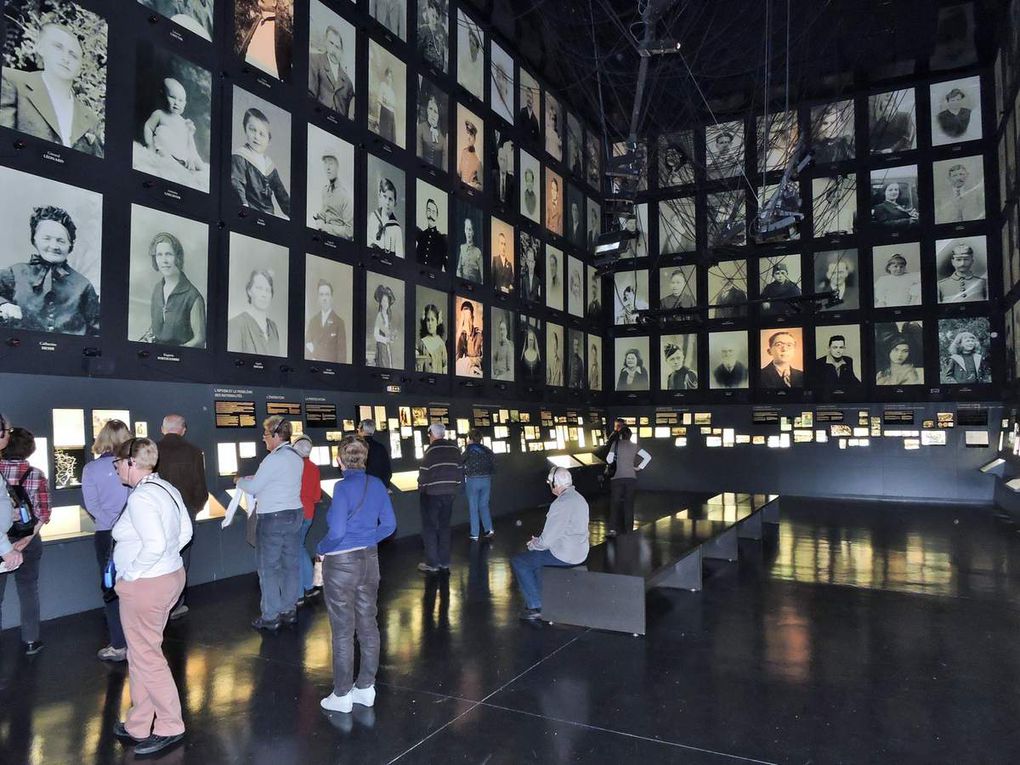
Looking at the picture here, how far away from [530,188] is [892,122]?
9998 mm

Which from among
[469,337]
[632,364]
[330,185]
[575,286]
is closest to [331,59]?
[330,185]

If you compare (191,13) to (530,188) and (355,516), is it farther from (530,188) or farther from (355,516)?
(530,188)

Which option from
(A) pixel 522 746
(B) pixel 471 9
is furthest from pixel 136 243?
(B) pixel 471 9

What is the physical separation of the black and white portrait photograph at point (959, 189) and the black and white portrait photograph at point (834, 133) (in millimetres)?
2192

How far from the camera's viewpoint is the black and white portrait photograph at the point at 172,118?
7.86m

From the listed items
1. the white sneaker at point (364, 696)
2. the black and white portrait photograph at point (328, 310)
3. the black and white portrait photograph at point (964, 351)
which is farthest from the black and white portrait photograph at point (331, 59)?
the black and white portrait photograph at point (964, 351)

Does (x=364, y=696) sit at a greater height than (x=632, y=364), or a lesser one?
lesser

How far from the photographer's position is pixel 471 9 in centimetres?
1459

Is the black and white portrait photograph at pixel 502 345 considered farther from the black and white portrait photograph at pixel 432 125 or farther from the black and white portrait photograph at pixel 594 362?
the black and white portrait photograph at pixel 594 362

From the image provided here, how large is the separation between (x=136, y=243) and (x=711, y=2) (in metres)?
12.7

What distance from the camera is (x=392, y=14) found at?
39.9 feet

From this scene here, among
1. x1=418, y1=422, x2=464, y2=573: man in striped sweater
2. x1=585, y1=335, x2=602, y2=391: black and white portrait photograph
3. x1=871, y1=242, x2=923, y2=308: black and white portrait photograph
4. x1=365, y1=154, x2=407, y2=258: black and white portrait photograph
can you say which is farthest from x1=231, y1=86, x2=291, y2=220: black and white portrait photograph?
x1=871, y1=242, x2=923, y2=308: black and white portrait photograph

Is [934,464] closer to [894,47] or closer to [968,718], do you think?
[894,47]

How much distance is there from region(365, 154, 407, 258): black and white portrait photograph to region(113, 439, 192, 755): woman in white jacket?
7925 mm
